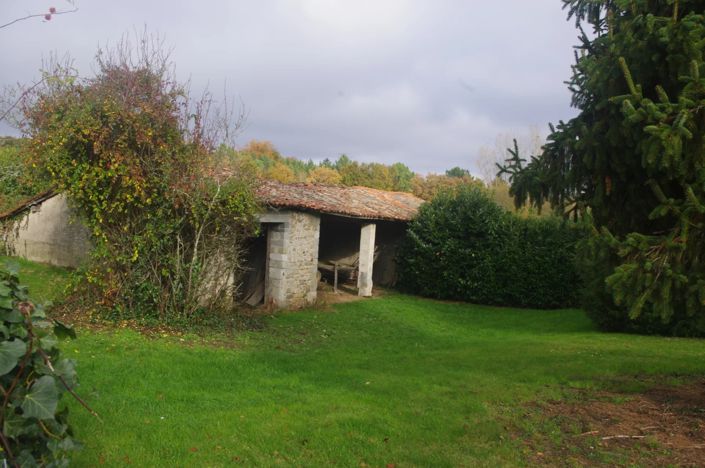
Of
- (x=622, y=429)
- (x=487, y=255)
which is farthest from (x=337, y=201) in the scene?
(x=622, y=429)

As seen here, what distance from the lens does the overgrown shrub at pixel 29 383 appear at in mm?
2602

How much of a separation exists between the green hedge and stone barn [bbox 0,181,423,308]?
137 centimetres

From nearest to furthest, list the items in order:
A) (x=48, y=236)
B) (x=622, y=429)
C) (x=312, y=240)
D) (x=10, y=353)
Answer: (x=10, y=353)
(x=622, y=429)
(x=312, y=240)
(x=48, y=236)

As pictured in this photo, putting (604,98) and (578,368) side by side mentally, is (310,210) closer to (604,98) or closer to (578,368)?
(578,368)

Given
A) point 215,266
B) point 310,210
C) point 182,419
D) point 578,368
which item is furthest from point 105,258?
point 578,368

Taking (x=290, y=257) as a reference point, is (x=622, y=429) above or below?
below

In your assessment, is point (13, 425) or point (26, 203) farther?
point (26, 203)

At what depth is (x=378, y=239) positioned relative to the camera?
21938 millimetres

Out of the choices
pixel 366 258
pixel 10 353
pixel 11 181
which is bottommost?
pixel 10 353

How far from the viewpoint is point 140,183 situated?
35.4 feet

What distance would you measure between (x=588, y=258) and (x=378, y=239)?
1594cm

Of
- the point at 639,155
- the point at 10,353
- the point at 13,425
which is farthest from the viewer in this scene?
the point at 639,155

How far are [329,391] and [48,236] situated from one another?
14664 mm

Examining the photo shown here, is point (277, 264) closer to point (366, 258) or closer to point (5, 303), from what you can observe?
point (366, 258)
